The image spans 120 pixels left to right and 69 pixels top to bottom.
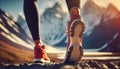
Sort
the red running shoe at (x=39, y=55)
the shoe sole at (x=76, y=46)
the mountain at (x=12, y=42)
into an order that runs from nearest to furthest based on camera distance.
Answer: the shoe sole at (x=76, y=46), the red running shoe at (x=39, y=55), the mountain at (x=12, y=42)

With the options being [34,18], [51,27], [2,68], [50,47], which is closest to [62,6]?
[51,27]

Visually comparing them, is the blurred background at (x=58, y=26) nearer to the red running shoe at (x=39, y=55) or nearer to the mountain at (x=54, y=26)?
the mountain at (x=54, y=26)

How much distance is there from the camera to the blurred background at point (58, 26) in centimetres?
207

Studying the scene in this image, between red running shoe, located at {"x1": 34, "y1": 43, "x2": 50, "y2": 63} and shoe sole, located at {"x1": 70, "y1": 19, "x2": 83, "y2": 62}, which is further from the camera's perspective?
red running shoe, located at {"x1": 34, "y1": 43, "x2": 50, "y2": 63}

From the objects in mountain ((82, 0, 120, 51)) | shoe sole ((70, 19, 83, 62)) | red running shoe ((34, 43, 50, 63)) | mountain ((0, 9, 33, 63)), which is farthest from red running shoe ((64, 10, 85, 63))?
mountain ((82, 0, 120, 51))

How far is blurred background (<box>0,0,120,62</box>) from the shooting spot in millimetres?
2066

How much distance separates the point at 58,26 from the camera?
2117 millimetres

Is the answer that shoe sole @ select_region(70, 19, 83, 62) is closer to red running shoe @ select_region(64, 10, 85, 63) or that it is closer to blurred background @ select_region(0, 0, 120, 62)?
red running shoe @ select_region(64, 10, 85, 63)

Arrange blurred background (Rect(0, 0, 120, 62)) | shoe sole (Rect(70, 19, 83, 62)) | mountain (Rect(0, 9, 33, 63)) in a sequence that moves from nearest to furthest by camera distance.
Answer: shoe sole (Rect(70, 19, 83, 62)) → mountain (Rect(0, 9, 33, 63)) → blurred background (Rect(0, 0, 120, 62))

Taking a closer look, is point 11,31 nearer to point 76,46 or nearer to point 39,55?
point 39,55

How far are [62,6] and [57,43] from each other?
0.27 m

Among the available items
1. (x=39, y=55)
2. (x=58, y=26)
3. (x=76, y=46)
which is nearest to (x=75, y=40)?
(x=76, y=46)

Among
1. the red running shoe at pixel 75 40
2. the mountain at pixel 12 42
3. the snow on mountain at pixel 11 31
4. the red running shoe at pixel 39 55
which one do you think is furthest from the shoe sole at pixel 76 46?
the snow on mountain at pixel 11 31

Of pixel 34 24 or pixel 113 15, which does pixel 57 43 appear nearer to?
pixel 113 15
